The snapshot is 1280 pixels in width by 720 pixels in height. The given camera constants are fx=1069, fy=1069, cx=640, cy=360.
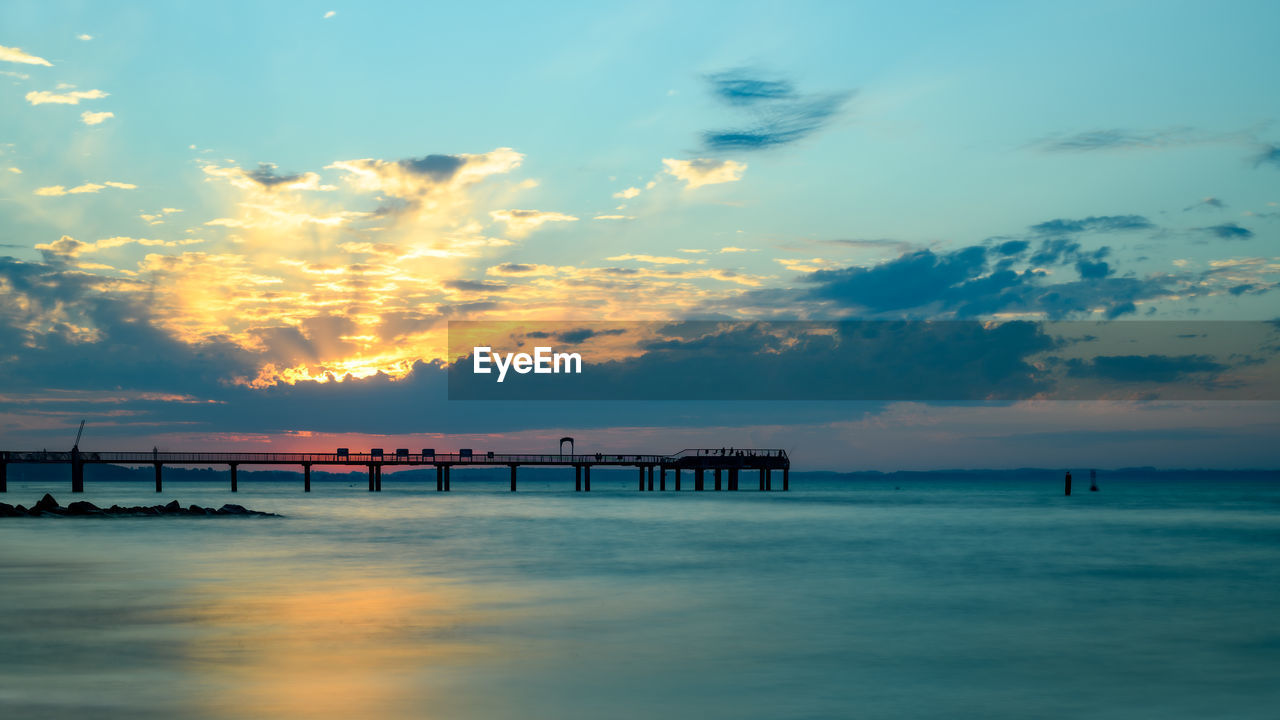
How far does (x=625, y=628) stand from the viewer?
864 inches

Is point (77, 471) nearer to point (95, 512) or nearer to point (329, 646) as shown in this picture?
point (95, 512)

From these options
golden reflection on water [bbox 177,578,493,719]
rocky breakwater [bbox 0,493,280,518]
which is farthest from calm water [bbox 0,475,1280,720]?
rocky breakwater [bbox 0,493,280,518]

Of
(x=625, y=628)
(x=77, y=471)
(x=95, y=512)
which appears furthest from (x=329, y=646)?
(x=77, y=471)

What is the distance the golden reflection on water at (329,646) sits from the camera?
49.2ft

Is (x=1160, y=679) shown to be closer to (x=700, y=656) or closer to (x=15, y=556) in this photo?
(x=700, y=656)

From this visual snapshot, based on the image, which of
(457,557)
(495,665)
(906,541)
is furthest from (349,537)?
(495,665)

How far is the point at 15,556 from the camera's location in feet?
116

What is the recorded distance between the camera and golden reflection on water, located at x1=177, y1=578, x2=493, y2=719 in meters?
15.0

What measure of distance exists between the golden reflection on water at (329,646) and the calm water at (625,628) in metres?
0.08

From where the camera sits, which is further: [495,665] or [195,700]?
[495,665]

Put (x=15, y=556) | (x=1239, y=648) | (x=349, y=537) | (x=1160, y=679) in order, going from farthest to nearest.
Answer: (x=349, y=537), (x=15, y=556), (x=1239, y=648), (x=1160, y=679)

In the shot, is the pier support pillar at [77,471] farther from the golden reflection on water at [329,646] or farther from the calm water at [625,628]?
the golden reflection on water at [329,646]

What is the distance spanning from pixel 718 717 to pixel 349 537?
3629 cm

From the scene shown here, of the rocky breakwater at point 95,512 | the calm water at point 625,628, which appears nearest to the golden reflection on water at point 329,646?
the calm water at point 625,628
